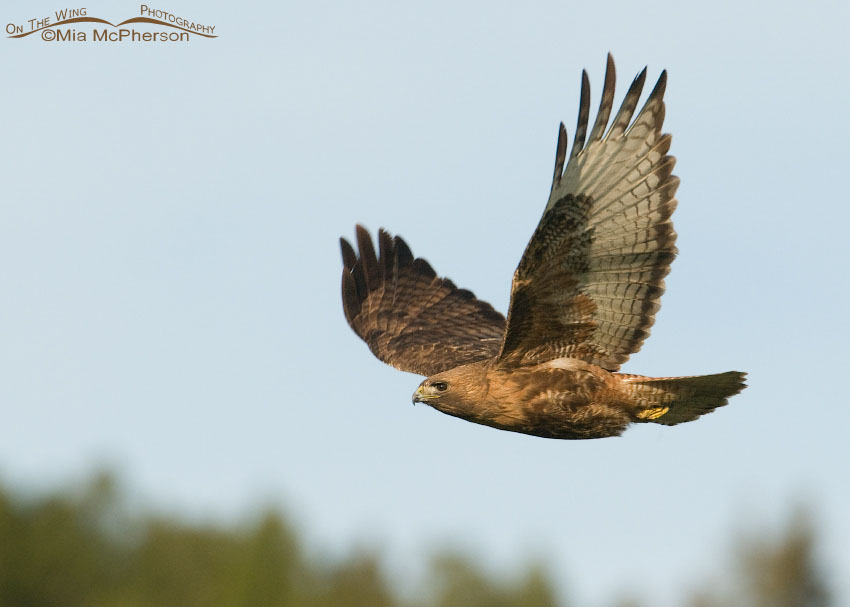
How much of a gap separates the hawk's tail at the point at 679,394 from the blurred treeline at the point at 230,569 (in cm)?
3375

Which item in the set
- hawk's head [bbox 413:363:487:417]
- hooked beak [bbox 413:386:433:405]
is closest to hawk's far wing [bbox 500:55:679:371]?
hawk's head [bbox 413:363:487:417]

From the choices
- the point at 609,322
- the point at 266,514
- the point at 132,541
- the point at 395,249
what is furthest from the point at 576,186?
the point at 132,541

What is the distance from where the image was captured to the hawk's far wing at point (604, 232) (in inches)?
400

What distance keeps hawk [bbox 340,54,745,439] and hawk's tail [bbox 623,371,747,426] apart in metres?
0.01

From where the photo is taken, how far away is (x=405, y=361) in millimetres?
13500

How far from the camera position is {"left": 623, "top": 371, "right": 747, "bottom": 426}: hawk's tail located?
10.6 meters

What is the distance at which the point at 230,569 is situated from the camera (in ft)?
156

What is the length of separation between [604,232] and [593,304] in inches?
25.3

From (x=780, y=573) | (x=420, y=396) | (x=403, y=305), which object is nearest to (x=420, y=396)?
(x=420, y=396)

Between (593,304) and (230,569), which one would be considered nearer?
(593,304)

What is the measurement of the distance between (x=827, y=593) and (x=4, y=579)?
29576 mm

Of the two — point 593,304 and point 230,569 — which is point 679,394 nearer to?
point 593,304

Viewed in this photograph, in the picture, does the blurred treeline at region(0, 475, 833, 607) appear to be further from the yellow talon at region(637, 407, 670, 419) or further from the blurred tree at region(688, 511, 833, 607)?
the yellow talon at region(637, 407, 670, 419)

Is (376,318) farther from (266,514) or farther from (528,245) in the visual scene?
(266,514)
